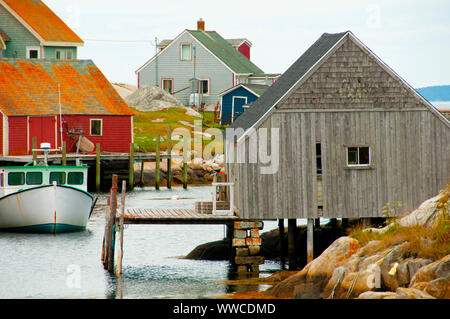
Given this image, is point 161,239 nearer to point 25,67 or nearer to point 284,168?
point 284,168

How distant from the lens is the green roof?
8262 centimetres

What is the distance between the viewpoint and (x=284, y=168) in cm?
2605

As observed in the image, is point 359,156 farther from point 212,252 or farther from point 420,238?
point 212,252

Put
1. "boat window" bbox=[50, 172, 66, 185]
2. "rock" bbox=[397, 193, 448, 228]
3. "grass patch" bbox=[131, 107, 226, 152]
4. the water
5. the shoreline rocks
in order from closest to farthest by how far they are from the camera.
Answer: the shoreline rocks
"rock" bbox=[397, 193, 448, 228]
the water
"boat window" bbox=[50, 172, 66, 185]
"grass patch" bbox=[131, 107, 226, 152]

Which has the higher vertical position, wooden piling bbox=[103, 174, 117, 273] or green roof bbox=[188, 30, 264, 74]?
green roof bbox=[188, 30, 264, 74]

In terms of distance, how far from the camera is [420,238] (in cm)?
2019

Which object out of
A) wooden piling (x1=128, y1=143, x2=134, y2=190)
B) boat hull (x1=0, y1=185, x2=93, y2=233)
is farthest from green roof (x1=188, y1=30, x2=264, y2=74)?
boat hull (x1=0, y1=185, x2=93, y2=233)

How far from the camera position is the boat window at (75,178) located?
37719 millimetres

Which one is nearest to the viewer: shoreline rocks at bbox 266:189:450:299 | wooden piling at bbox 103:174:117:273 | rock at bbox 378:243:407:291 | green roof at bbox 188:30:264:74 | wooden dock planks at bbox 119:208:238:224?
shoreline rocks at bbox 266:189:450:299

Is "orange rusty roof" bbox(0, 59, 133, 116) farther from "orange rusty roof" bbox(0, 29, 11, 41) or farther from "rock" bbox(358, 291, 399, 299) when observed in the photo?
"rock" bbox(358, 291, 399, 299)

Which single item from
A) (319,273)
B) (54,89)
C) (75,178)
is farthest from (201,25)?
(319,273)

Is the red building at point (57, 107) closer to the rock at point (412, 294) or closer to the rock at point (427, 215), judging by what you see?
the rock at point (427, 215)

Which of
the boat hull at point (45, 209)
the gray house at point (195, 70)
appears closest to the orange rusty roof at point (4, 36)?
the gray house at point (195, 70)

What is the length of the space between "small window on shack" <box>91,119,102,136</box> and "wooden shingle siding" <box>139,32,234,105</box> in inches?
1035
